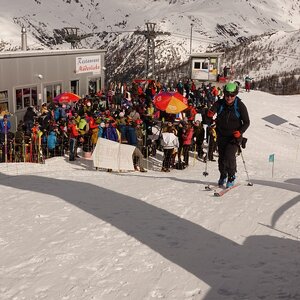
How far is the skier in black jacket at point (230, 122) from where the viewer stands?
7.32 meters

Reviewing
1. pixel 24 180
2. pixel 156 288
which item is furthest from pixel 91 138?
pixel 156 288

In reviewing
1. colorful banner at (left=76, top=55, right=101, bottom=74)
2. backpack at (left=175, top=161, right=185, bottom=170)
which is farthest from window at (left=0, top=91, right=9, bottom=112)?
backpack at (left=175, top=161, right=185, bottom=170)

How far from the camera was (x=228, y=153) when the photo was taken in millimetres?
7680

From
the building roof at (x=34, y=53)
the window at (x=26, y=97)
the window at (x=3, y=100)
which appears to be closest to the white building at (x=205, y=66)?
the building roof at (x=34, y=53)

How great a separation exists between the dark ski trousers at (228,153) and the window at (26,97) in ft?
46.8

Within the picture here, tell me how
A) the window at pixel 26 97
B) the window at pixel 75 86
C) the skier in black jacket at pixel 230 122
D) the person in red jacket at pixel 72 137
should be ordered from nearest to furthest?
the skier in black jacket at pixel 230 122, the person in red jacket at pixel 72 137, the window at pixel 26 97, the window at pixel 75 86

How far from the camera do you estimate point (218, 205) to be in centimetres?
721

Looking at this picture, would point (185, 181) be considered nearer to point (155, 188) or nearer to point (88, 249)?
point (155, 188)

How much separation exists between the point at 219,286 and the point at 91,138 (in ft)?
38.1

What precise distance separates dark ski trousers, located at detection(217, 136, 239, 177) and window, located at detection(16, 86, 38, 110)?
1427cm

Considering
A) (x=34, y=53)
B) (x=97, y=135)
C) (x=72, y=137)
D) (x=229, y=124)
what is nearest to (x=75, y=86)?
(x=34, y=53)

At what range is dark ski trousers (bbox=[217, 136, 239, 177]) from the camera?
25.0 feet

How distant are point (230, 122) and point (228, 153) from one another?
545 millimetres

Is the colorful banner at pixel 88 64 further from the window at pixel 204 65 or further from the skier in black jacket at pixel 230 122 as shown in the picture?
the skier in black jacket at pixel 230 122
